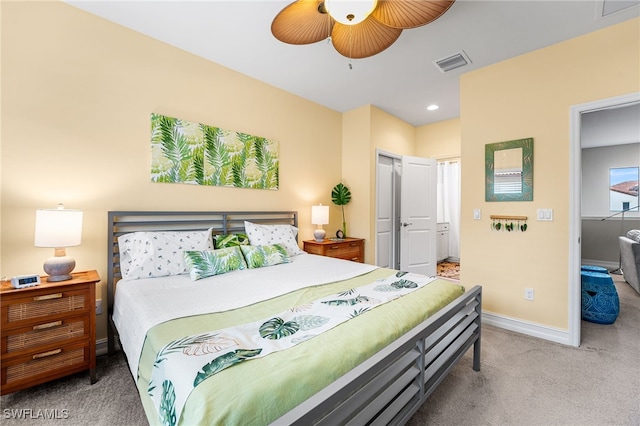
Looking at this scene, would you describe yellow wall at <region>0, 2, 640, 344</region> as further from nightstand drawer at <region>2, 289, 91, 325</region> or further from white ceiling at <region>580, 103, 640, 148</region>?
white ceiling at <region>580, 103, 640, 148</region>

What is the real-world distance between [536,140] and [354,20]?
228 centimetres

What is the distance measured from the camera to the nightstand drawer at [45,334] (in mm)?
1656

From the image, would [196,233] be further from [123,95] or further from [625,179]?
[625,179]

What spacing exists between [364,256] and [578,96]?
9.70 feet

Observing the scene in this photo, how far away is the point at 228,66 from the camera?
9.96ft

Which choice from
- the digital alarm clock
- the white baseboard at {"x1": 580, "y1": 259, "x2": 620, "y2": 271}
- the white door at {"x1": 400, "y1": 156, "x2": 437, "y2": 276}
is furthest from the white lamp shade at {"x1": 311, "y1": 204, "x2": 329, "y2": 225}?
the white baseboard at {"x1": 580, "y1": 259, "x2": 620, "y2": 271}

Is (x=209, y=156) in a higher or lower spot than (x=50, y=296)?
higher

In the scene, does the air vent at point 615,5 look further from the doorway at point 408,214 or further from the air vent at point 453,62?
the doorway at point 408,214

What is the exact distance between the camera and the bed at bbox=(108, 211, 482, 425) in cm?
85

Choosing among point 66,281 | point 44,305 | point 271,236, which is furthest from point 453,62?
point 44,305

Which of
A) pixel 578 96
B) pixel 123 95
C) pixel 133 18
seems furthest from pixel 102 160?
pixel 578 96

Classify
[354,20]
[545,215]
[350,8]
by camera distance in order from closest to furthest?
[350,8] < [354,20] < [545,215]

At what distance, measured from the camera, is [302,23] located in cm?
187

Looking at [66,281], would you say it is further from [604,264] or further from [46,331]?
[604,264]
